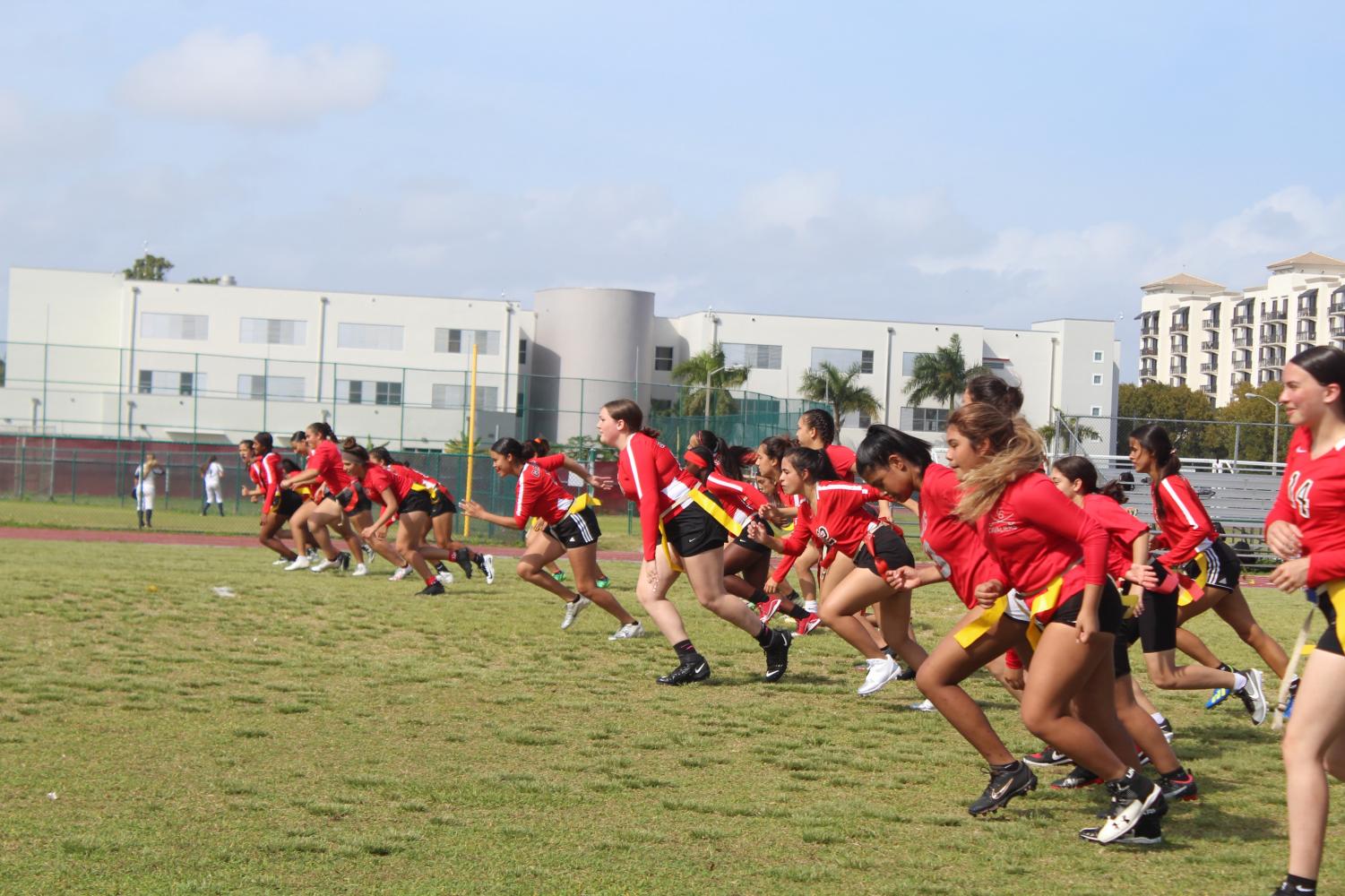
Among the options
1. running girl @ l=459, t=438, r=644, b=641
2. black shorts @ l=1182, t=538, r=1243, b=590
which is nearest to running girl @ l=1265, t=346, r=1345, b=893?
black shorts @ l=1182, t=538, r=1243, b=590

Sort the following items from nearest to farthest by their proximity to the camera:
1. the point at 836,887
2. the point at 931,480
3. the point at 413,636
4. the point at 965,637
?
the point at 836,887
the point at 965,637
the point at 931,480
the point at 413,636

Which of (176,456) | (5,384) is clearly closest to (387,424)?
(176,456)

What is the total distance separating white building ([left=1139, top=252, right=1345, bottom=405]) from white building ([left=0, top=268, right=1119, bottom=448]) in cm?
6300

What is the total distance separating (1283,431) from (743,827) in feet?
118

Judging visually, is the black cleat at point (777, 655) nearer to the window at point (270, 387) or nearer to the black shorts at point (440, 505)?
the black shorts at point (440, 505)

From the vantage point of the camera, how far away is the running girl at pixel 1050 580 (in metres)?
5.45

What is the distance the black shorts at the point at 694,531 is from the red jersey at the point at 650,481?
12cm

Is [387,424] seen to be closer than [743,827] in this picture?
No

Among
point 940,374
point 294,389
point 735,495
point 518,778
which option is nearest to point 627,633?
point 735,495

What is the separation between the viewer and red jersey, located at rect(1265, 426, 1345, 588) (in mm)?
4793

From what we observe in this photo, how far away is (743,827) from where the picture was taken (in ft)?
19.1

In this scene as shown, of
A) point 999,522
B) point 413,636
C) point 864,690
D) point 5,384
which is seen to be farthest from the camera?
point 5,384

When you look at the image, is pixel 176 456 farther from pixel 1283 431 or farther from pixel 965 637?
pixel 965 637

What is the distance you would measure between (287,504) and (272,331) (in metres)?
49.4
